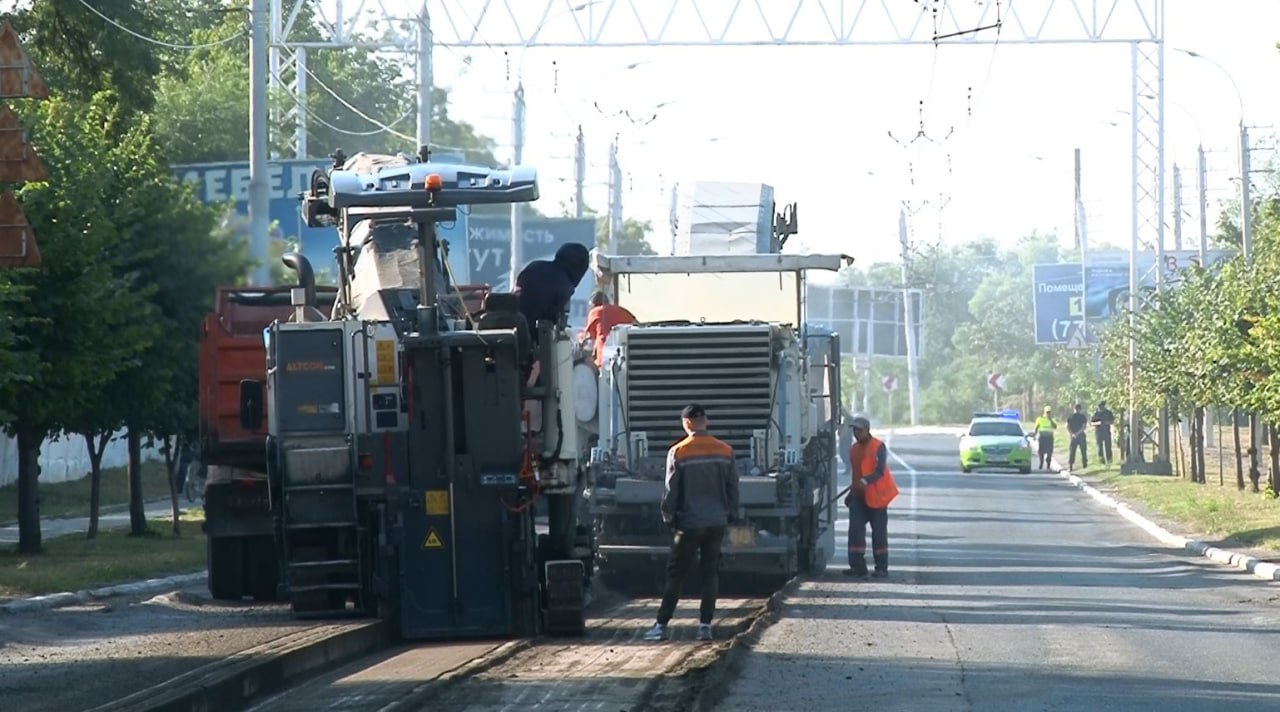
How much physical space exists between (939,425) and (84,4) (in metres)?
78.7

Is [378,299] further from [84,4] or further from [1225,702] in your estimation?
[84,4]

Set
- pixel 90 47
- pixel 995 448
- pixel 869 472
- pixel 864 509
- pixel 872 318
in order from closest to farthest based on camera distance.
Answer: pixel 864 509, pixel 869 472, pixel 90 47, pixel 995 448, pixel 872 318

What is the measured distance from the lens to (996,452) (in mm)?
56750

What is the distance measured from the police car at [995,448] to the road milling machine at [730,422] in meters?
35.3

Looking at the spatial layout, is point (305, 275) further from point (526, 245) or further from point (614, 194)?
point (614, 194)

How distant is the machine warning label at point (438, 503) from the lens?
15.8 metres

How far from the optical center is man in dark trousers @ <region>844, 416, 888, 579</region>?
75.8ft

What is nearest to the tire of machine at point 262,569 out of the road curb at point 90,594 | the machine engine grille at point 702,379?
the road curb at point 90,594

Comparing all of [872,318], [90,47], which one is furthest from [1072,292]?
[90,47]

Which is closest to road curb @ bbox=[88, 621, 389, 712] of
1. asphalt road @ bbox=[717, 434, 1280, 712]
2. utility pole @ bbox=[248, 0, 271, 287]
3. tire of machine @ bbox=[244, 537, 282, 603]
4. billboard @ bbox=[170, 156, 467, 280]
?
asphalt road @ bbox=[717, 434, 1280, 712]

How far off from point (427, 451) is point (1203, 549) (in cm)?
1519

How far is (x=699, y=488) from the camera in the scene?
16.5 metres

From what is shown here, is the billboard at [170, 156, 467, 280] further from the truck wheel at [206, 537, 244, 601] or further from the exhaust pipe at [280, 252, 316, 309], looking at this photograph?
the exhaust pipe at [280, 252, 316, 309]

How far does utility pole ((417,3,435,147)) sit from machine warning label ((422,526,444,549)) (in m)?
22.9
